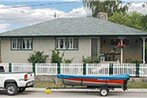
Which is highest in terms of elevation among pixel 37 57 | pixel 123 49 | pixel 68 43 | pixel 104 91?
pixel 68 43

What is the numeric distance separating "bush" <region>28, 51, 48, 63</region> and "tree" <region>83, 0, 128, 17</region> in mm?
35451

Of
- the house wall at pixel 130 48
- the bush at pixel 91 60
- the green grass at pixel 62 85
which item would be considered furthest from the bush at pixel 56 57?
the green grass at pixel 62 85

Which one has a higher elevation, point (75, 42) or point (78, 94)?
point (75, 42)

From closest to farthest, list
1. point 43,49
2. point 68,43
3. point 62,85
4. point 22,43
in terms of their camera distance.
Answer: point 62,85
point 68,43
point 43,49
point 22,43

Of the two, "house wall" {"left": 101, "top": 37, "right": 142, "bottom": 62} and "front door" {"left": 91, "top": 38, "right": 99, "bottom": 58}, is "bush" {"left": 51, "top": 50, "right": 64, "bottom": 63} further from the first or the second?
"house wall" {"left": 101, "top": 37, "right": 142, "bottom": 62}

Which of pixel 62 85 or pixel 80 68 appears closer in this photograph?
pixel 62 85

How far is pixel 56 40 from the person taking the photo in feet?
107

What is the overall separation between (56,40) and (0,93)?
1214cm

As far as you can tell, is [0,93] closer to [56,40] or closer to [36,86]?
[36,86]

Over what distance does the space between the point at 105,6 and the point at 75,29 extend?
119 feet

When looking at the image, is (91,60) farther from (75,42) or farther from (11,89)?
(11,89)

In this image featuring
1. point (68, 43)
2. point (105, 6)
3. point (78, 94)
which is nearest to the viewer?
point (78, 94)

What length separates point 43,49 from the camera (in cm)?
3284

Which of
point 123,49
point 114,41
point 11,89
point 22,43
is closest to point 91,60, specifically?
point 114,41
